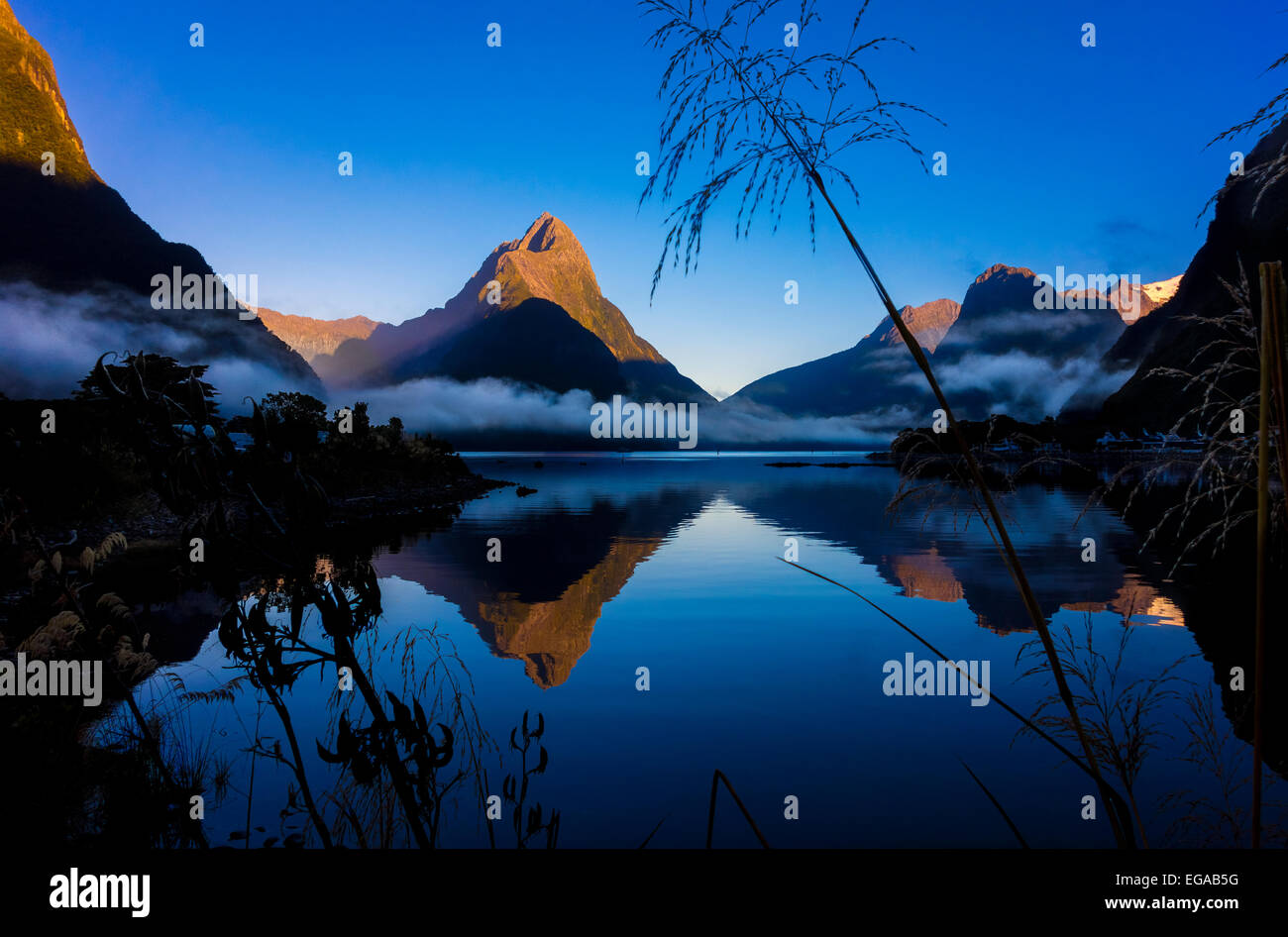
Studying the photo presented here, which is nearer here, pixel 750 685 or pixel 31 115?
pixel 750 685

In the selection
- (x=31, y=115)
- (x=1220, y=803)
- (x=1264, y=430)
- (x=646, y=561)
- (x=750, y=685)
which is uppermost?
(x=31, y=115)

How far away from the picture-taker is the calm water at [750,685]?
878cm

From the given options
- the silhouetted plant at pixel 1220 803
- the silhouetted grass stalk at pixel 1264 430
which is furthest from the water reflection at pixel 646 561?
the silhouetted grass stalk at pixel 1264 430

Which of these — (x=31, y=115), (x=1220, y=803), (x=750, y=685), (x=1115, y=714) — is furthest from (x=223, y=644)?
(x=31, y=115)

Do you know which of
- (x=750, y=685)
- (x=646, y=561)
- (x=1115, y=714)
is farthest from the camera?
(x=646, y=561)

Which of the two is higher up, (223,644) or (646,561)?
(223,644)

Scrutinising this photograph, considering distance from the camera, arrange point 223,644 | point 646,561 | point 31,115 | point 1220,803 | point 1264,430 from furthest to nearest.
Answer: point 31,115 → point 646,561 → point 1220,803 → point 223,644 → point 1264,430

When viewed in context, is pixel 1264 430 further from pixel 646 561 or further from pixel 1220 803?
pixel 646 561

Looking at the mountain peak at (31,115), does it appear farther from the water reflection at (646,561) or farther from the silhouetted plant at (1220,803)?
the silhouetted plant at (1220,803)

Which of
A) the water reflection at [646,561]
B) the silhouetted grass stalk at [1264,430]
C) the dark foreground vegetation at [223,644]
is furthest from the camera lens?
the water reflection at [646,561]

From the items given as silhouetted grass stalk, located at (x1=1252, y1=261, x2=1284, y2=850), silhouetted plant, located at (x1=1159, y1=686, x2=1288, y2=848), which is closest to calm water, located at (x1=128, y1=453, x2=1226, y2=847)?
silhouetted plant, located at (x1=1159, y1=686, x2=1288, y2=848)

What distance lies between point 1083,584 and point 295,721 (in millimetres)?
22414

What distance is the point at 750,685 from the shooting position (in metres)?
13.4

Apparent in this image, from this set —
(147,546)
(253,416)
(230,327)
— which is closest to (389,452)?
(147,546)
